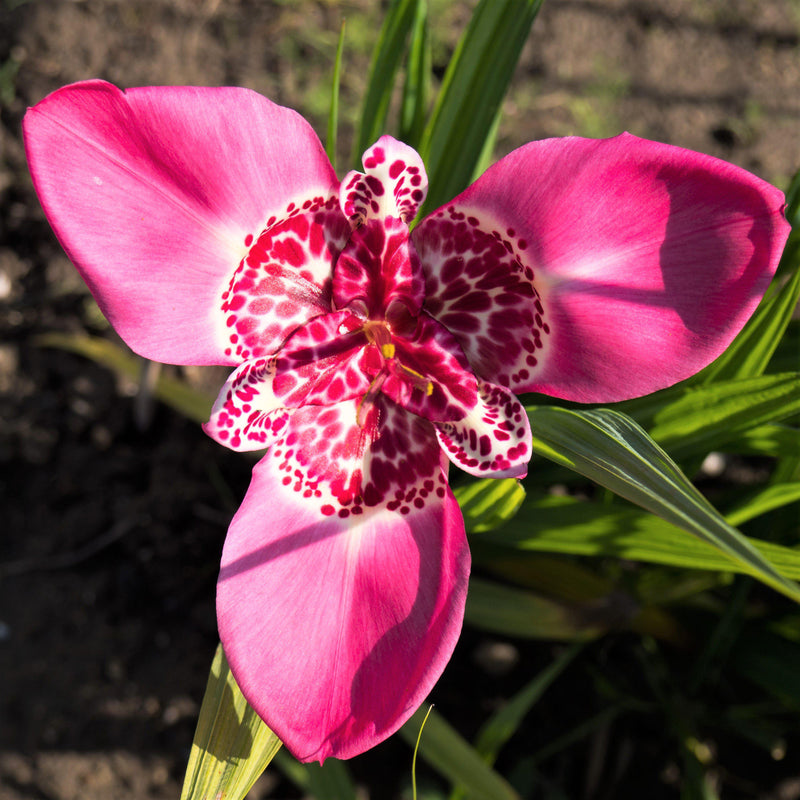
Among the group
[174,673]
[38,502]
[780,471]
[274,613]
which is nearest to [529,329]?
[274,613]

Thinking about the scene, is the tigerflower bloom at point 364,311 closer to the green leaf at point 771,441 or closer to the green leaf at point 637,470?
the green leaf at point 637,470

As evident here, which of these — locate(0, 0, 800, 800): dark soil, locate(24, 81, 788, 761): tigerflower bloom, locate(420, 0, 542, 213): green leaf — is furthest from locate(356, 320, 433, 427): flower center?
locate(0, 0, 800, 800): dark soil

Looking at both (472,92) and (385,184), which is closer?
(385,184)

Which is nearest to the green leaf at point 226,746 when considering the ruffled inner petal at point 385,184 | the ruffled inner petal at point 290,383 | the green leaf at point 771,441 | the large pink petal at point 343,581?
the large pink petal at point 343,581

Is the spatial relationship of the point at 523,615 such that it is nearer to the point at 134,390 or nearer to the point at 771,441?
the point at 771,441

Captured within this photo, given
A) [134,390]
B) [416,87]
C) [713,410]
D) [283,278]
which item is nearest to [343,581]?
[283,278]

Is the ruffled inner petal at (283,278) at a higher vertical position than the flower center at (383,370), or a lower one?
higher

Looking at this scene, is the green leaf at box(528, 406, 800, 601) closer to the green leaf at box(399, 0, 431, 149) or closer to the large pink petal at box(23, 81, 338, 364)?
the large pink petal at box(23, 81, 338, 364)
